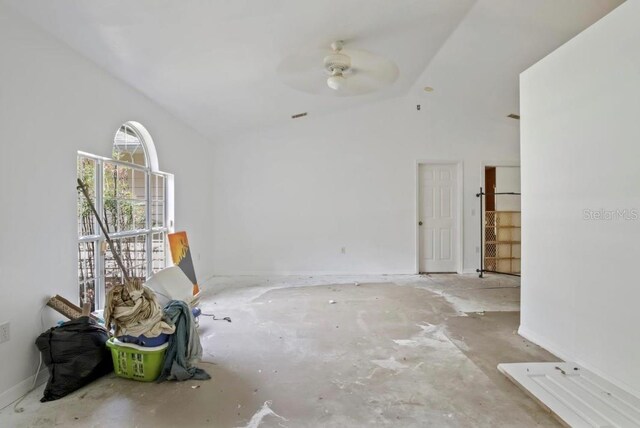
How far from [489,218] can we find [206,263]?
4.99 m

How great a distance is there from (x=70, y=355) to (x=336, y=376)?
5.59 ft

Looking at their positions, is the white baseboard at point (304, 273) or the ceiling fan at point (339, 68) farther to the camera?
the white baseboard at point (304, 273)

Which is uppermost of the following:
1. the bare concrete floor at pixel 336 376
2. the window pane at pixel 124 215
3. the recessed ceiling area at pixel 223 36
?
the recessed ceiling area at pixel 223 36

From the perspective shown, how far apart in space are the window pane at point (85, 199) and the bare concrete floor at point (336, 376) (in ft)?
4.01

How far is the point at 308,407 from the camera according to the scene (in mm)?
1976

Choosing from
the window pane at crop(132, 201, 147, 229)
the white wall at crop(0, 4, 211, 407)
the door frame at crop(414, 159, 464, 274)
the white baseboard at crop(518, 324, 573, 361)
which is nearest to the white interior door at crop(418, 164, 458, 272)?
the door frame at crop(414, 159, 464, 274)

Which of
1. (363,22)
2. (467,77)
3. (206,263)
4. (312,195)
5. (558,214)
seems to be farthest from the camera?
(312,195)

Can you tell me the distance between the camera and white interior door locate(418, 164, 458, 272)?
5.97 meters

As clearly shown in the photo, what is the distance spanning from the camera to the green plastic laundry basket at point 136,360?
7.27 ft

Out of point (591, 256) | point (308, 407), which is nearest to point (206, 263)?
point (308, 407)

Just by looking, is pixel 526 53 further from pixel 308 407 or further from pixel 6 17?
pixel 6 17

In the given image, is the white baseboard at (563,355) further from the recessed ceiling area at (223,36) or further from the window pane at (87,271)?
the window pane at (87,271)

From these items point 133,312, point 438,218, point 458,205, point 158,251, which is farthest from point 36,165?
point 458,205

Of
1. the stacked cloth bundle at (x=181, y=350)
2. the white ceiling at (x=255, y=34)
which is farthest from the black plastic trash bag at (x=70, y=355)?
the white ceiling at (x=255, y=34)
